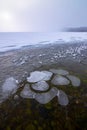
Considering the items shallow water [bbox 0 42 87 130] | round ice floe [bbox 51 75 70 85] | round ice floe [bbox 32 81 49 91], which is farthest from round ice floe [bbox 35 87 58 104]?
round ice floe [bbox 51 75 70 85]

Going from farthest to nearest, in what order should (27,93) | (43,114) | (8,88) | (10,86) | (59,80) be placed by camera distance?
(59,80), (10,86), (8,88), (27,93), (43,114)

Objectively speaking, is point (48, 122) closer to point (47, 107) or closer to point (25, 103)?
point (47, 107)

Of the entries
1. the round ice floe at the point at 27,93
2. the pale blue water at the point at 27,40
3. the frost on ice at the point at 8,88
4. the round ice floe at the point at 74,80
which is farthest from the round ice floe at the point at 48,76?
the pale blue water at the point at 27,40

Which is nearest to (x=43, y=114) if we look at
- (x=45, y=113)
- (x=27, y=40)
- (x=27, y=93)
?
(x=45, y=113)

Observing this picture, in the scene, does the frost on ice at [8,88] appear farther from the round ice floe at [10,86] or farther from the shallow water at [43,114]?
the shallow water at [43,114]

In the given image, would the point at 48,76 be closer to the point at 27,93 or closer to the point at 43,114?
the point at 27,93

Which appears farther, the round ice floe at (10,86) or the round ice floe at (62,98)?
the round ice floe at (10,86)

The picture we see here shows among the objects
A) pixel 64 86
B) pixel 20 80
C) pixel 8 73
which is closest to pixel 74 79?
pixel 64 86
